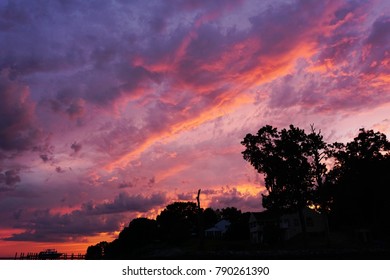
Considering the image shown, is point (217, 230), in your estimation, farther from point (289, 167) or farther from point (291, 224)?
point (289, 167)

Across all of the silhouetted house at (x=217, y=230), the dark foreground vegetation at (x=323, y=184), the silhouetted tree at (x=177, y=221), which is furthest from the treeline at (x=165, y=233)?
the dark foreground vegetation at (x=323, y=184)

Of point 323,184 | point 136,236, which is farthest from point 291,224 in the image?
point 136,236

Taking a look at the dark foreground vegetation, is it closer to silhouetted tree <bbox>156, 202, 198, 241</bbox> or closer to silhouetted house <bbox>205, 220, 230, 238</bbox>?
silhouetted tree <bbox>156, 202, 198, 241</bbox>

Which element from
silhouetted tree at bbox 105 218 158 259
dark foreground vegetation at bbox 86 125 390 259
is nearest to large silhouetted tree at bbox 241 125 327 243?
dark foreground vegetation at bbox 86 125 390 259

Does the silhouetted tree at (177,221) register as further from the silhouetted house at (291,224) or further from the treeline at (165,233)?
the silhouetted house at (291,224)

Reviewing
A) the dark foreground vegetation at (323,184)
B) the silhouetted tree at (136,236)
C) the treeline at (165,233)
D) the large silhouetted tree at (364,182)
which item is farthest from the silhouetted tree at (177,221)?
the large silhouetted tree at (364,182)

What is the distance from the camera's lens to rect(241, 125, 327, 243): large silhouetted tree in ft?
214

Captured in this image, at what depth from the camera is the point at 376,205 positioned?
64.9m

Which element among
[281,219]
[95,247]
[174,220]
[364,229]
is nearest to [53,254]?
[174,220]

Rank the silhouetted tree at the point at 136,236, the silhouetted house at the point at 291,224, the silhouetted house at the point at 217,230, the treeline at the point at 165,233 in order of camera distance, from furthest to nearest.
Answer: the silhouetted house at the point at 217,230 < the silhouetted tree at the point at 136,236 < the treeline at the point at 165,233 < the silhouetted house at the point at 291,224

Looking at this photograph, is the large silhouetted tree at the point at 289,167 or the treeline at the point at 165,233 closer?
the large silhouetted tree at the point at 289,167

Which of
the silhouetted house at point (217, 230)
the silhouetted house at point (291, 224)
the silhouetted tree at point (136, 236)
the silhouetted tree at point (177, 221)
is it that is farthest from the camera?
the silhouetted house at point (217, 230)

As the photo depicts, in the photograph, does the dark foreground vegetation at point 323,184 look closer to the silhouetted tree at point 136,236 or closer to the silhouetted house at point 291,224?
the silhouetted house at point 291,224

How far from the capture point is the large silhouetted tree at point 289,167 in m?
65.2
